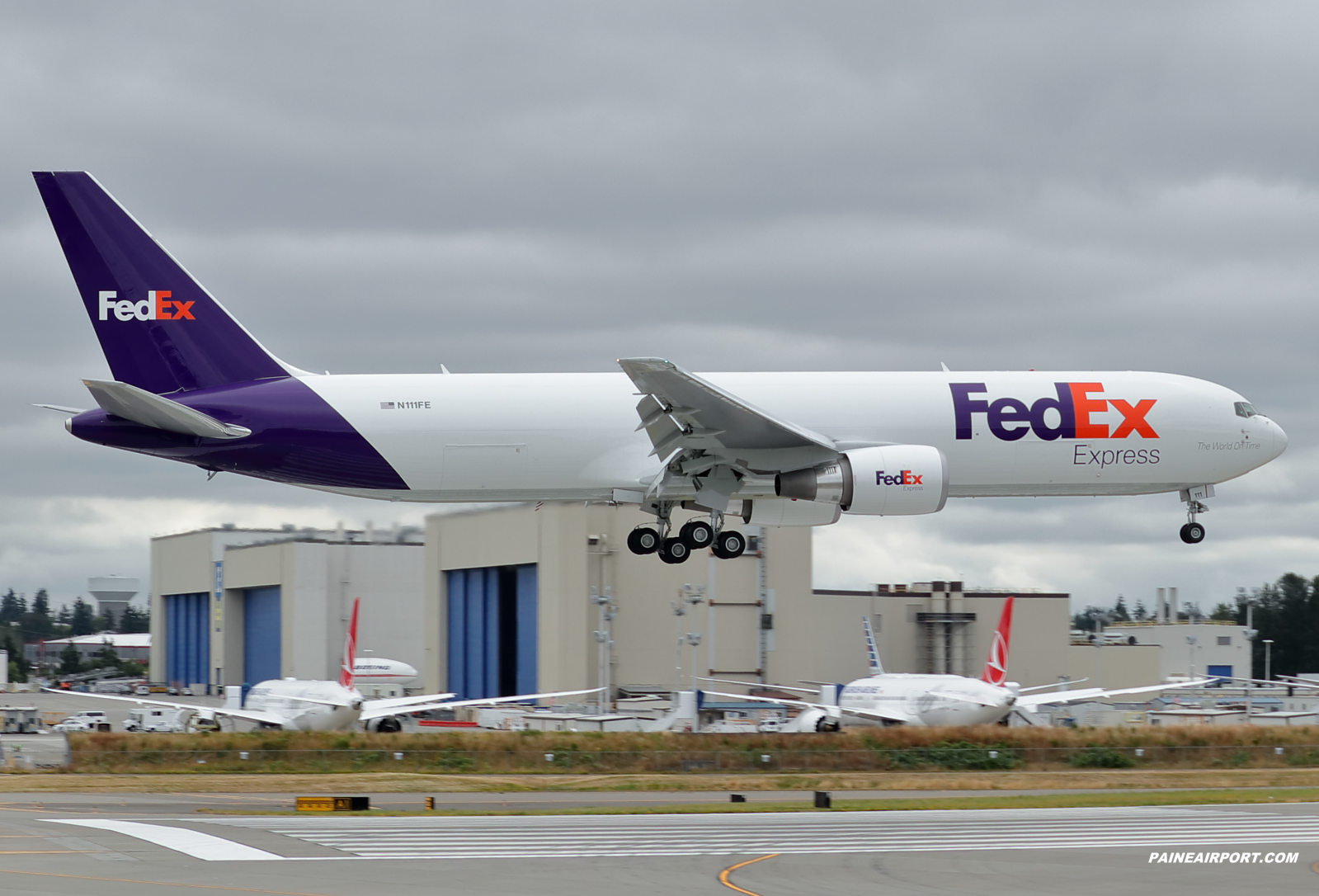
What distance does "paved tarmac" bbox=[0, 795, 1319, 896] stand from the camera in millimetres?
26781

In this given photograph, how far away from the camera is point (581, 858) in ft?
104

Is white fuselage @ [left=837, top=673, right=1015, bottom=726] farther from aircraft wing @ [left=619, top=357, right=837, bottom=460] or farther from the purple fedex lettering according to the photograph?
aircraft wing @ [left=619, top=357, right=837, bottom=460]

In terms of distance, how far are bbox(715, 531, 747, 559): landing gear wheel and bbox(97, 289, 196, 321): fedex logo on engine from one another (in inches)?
599

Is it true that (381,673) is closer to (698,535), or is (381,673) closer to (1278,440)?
(698,535)

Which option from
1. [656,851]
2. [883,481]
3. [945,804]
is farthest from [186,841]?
[945,804]

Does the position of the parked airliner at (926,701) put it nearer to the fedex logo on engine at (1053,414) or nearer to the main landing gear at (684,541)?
the main landing gear at (684,541)

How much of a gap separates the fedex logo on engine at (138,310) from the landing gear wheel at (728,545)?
15215mm

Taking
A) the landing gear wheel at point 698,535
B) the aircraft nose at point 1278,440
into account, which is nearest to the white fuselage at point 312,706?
the landing gear wheel at point 698,535

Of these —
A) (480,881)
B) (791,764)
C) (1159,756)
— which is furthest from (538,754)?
(480,881)

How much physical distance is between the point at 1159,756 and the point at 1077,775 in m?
7.18

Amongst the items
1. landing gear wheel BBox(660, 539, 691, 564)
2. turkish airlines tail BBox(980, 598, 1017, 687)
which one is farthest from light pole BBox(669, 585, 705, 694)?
landing gear wheel BBox(660, 539, 691, 564)

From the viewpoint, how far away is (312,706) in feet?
234

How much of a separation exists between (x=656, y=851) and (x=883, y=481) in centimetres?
1078

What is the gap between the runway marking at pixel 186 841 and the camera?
3156 centimetres
